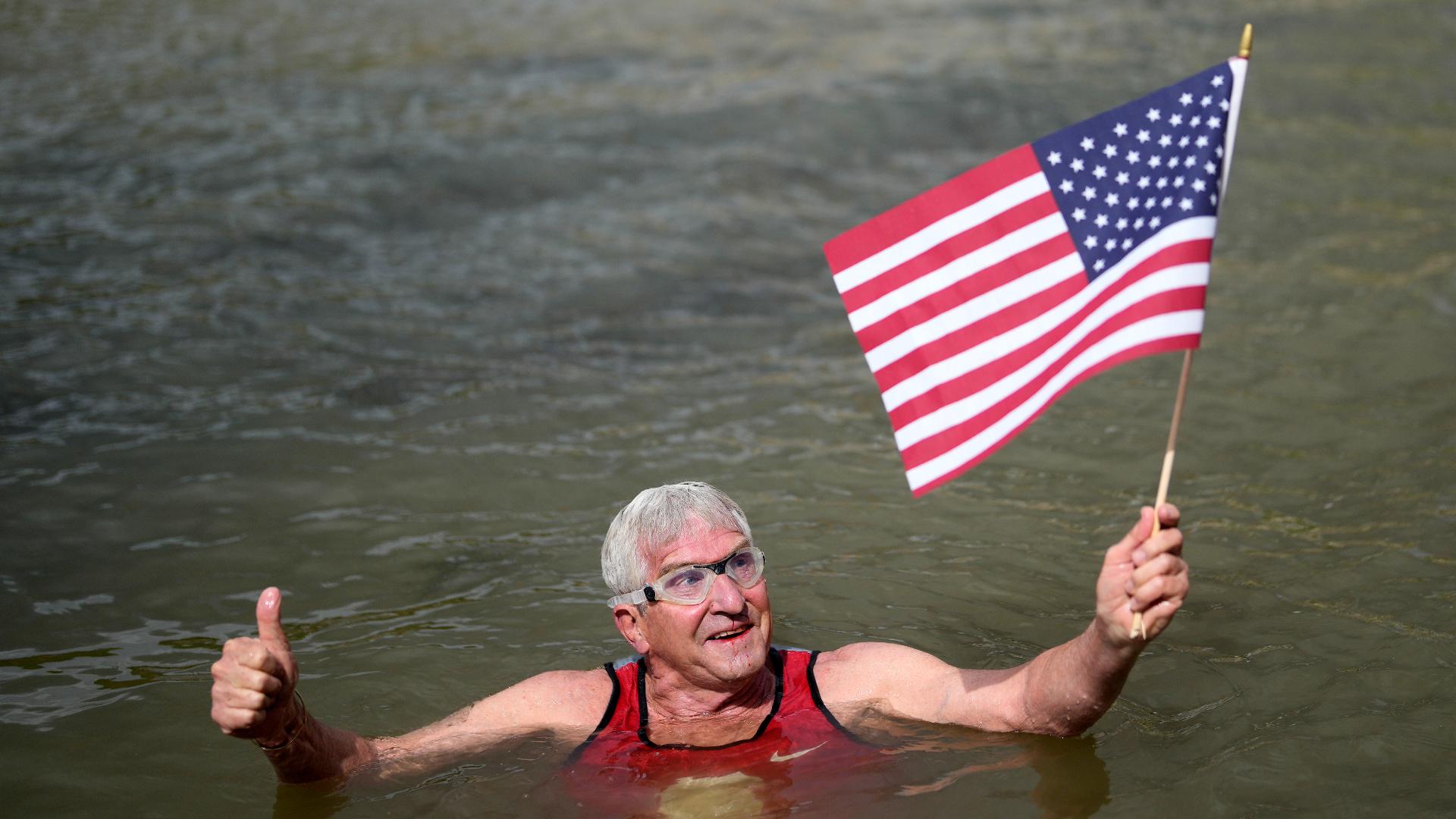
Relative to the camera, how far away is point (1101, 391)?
9125mm

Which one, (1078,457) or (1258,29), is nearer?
(1078,457)

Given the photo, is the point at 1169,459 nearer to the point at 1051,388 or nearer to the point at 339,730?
the point at 1051,388

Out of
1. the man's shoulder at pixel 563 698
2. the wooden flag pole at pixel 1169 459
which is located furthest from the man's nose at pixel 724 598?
the wooden flag pole at pixel 1169 459

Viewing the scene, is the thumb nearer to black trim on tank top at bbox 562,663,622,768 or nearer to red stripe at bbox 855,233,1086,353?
black trim on tank top at bbox 562,663,622,768

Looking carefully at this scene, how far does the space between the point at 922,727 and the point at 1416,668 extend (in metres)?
2.04

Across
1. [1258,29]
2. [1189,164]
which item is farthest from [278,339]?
[1258,29]

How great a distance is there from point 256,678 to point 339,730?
679 mm

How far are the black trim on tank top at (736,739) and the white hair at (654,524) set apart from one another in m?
0.41

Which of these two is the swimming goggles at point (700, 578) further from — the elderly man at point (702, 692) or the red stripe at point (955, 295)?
the red stripe at point (955, 295)

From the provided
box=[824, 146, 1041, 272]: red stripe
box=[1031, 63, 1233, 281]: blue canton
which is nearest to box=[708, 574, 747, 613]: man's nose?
box=[824, 146, 1041, 272]: red stripe

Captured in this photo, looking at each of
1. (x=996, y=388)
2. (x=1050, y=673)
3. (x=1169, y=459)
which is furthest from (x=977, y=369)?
(x=1050, y=673)

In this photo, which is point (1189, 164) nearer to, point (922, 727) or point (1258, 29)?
point (922, 727)

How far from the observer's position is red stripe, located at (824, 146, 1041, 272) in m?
4.40

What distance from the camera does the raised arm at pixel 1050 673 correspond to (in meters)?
3.75
